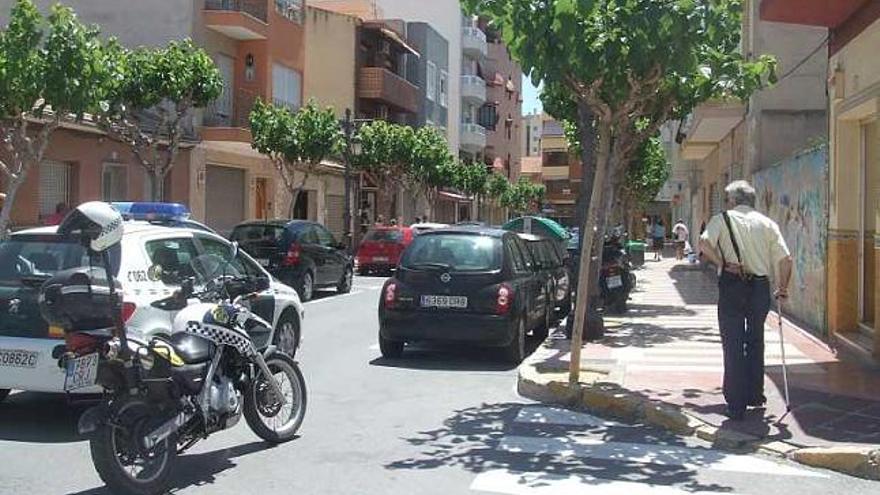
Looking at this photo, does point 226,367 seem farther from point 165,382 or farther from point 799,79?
point 799,79

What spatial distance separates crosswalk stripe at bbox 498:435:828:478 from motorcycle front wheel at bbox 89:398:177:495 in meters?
2.54

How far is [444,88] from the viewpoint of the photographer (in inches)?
2403

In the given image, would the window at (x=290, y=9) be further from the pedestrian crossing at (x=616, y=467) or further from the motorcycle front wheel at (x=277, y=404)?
the pedestrian crossing at (x=616, y=467)

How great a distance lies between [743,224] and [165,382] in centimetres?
468

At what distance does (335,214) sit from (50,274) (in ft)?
117

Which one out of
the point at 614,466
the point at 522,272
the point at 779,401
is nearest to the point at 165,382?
the point at 614,466

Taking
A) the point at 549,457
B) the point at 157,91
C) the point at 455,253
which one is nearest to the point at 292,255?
the point at 157,91

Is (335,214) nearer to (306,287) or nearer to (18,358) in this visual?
(306,287)

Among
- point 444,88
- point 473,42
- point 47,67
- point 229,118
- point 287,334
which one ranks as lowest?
point 287,334

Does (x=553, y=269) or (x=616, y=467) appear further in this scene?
(x=553, y=269)

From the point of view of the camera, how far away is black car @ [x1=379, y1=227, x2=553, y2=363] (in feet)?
37.2

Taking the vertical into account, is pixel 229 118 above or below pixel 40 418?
above

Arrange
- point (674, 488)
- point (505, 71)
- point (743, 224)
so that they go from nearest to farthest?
point (674, 488), point (743, 224), point (505, 71)

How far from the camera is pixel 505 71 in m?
80.1
